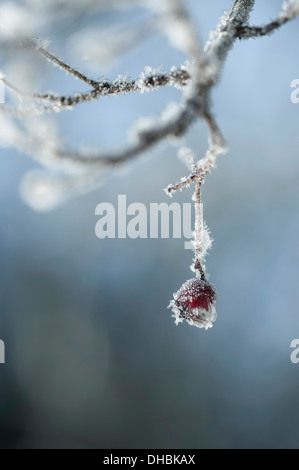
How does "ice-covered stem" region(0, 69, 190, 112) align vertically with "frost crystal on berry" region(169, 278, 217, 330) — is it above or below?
above

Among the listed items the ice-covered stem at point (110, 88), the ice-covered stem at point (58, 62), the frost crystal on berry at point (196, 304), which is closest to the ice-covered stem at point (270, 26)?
the ice-covered stem at point (110, 88)

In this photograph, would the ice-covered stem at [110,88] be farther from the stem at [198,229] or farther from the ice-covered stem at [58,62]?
the stem at [198,229]

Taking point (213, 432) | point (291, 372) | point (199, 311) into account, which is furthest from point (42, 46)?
point (213, 432)

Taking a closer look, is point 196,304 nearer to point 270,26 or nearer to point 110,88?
point 110,88

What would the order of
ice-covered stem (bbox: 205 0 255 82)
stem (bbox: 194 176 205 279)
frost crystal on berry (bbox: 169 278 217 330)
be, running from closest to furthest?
ice-covered stem (bbox: 205 0 255 82) → stem (bbox: 194 176 205 279) → frost crystal on berry (bbox: 169 278 217 330)

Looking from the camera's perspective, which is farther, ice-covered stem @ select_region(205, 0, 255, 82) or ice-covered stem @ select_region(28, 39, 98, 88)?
ice-covered stem @ select_region(28, 39, 98, 88)

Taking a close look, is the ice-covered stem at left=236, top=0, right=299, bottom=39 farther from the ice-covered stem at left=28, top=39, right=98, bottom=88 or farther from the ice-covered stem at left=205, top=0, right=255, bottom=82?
the ice-covered stem at left=28, top=39, right=98, bottom=88

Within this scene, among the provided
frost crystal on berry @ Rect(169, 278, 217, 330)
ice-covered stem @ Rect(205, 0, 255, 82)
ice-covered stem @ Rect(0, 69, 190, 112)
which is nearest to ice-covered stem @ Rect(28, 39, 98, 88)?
ice-covered stem @ Rect(0, 69, 190, 112)
